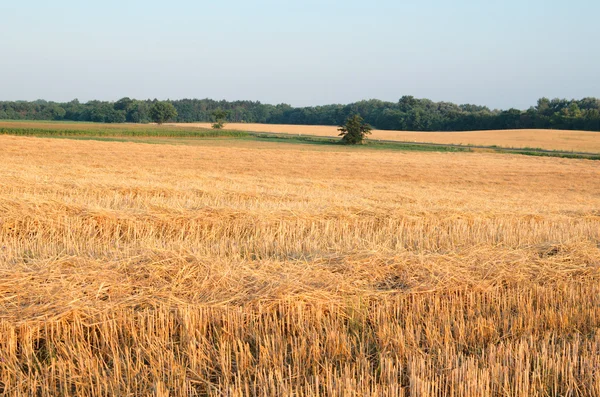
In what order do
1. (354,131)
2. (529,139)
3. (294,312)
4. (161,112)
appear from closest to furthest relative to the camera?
(294,312)
(354,131)
(529,139)
(161,112)

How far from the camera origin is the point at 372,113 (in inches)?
4820

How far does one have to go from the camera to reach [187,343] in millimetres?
4559

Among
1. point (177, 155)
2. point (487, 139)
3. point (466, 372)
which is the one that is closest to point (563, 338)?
point (466, 372)

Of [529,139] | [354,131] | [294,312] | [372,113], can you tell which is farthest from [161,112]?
[294,312]

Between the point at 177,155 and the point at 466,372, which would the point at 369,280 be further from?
the point at 177,155

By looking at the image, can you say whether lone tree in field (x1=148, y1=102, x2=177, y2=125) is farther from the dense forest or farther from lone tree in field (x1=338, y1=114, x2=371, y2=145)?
lone tree in field (x1=338, y1=114, x2=371, y2=145)

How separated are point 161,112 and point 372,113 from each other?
152 feet

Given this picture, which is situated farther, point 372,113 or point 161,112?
point 161,112

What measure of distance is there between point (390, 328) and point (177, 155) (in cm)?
3359

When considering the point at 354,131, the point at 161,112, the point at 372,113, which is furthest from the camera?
the point at 161,112

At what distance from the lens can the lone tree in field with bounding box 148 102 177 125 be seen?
123m

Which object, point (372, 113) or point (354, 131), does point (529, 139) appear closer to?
point (354, 131)

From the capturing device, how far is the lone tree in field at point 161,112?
12331 cm

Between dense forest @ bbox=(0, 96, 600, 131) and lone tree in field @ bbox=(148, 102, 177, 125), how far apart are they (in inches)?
492
